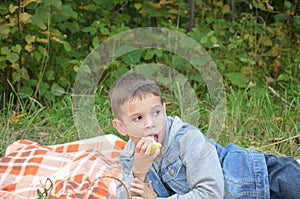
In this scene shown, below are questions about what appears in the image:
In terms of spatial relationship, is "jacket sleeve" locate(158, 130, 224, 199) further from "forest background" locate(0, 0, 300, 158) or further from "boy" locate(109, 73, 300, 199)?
"forest background" locate(0, 0, 300, 158)

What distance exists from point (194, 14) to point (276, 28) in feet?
2.10

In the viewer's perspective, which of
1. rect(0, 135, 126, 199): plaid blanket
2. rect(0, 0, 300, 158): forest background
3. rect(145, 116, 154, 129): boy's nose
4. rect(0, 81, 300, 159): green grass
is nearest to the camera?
rect(145, 116, 154, 129): boy's nose

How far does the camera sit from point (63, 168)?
310 cm

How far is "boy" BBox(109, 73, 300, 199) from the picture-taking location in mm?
2234

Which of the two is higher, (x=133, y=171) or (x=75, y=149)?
(x=133, y=171)

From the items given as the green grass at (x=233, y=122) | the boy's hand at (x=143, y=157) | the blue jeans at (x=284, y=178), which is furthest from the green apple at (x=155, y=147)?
the green grass at (x=233, y=122)

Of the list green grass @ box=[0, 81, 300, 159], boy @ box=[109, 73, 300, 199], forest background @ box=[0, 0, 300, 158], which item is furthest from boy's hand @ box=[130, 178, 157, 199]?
green grass @ box=[0, 81, 300, 159]

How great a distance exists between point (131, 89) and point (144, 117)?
0.38ft

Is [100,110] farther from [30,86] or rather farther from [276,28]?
[276,28]

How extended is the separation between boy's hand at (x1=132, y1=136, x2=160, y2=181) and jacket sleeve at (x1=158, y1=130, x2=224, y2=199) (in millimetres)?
129

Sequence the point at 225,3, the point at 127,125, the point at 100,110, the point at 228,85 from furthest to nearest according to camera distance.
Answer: the point at 225,3 < the point at 228,85 < the point at 100,110 < the point at 127,125

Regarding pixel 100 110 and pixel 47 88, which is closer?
pixel 100 110

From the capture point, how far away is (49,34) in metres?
3.99

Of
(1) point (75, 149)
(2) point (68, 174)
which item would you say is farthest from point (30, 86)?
(2) point (68, 174)
